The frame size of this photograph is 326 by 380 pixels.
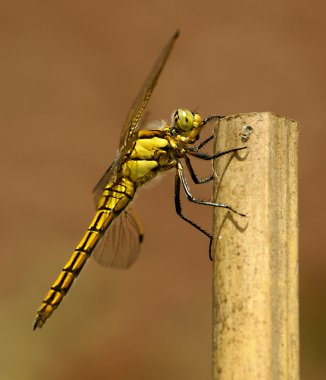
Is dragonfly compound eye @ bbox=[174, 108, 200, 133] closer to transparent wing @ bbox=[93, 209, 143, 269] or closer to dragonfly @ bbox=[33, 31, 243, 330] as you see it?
dragonfly @ bbox=[33, 31, 243, 330]

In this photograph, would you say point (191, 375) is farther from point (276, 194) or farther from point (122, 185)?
point (276, 194)

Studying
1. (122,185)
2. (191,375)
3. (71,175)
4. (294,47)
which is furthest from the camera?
(294,47)

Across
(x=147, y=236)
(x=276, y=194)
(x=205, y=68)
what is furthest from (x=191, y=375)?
(x=276, y=194)

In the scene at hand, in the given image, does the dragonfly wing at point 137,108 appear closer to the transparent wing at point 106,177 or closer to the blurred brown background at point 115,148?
the transparent wing at point 106,177

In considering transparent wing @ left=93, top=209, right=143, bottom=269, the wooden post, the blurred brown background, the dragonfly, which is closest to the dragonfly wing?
the dragonfly

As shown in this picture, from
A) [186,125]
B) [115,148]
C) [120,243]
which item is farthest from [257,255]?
[115,148]

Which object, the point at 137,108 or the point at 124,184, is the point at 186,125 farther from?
the point at 124,184

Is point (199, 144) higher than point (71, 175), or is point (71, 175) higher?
point (71, 175)

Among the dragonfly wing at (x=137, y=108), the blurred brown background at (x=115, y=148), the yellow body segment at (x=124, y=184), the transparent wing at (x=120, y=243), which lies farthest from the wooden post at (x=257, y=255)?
the blurred brown background at (x=115, y=148)
